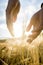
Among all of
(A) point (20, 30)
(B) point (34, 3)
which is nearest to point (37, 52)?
(A) point (20, 30)

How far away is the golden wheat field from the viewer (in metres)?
1.74

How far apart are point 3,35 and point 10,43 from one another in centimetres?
14

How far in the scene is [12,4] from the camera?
3.14ft

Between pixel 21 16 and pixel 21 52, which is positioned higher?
pixel 21 16

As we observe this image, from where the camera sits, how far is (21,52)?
177cm

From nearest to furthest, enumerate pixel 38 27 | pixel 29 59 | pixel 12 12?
pixel 12 12, pixel 38 27, pixel 29 59

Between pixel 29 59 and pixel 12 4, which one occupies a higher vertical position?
pixel 12 4

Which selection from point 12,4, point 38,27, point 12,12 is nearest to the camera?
point 12,4

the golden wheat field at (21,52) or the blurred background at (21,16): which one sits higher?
the blurred background at (21,16)

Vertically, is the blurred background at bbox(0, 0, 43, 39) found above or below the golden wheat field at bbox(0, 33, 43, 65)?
above

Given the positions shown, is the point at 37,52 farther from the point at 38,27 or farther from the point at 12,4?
the point at 12,4

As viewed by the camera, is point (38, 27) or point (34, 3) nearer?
point (38, 27)

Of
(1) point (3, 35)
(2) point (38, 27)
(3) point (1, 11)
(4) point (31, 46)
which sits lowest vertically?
(4) point (31, 46)

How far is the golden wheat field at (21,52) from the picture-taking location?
5.71 ft
